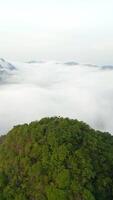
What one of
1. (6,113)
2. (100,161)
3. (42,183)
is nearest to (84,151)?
(100,161)

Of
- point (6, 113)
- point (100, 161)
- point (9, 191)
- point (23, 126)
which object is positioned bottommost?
point (9, 191)

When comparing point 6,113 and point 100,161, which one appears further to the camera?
point 6,113

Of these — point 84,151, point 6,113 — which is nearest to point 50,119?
point 84,151

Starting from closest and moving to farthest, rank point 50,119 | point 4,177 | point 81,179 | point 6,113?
point 81,179 < point 4,177 < point 50,119 < point 6,113

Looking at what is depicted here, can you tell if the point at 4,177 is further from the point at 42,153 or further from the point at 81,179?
the point at 81,179

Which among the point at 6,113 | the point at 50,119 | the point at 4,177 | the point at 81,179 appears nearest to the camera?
the point at 81,179

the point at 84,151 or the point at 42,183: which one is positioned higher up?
the point at 84,151

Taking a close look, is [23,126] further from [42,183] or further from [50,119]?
[42,183]
